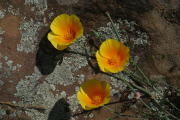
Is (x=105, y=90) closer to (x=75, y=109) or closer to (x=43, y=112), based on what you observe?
(x=75, y=109)

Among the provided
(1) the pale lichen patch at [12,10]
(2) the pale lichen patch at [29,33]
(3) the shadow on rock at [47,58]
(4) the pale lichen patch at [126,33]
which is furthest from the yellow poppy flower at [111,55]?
(1) the pale lichen patch at [12,10]

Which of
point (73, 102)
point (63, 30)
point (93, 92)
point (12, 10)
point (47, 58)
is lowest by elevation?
point (73, 102)

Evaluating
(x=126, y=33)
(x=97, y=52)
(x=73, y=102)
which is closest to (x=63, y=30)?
(x=97, y=52)

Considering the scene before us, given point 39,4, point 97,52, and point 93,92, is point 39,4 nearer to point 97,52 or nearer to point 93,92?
point 97,52

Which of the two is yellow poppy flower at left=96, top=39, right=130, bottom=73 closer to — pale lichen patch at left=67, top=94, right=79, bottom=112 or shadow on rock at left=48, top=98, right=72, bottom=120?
pale lichen patch at left=67, top=94, right=79, bottom=112

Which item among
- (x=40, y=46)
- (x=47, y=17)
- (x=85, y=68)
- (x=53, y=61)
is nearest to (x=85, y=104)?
(x=85, y=68)
